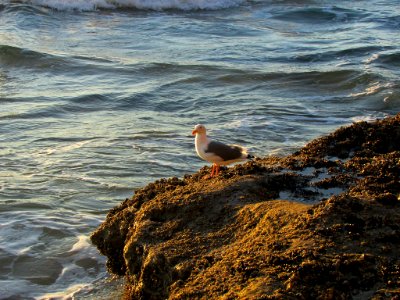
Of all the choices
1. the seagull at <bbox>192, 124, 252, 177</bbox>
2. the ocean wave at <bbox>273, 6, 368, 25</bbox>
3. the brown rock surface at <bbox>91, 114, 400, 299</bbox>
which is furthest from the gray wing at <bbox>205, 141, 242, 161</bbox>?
the ocean wave at <bbox>273, 6, 368, 25</bbox>

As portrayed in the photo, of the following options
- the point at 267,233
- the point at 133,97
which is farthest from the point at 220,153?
the point at 133,97

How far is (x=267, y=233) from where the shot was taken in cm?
432

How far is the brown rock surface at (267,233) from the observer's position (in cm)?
382

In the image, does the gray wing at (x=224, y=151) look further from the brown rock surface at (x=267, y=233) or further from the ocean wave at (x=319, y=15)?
the ocean wave at (x=319, y=15)

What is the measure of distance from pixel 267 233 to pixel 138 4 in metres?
20.4

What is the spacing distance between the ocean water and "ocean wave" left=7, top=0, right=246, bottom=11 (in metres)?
0.08

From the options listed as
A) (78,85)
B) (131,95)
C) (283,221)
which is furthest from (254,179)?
(78,85)

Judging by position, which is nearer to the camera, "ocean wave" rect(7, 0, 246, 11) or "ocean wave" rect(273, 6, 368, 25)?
"ocean wave" rect(273, 6, 368, 25)

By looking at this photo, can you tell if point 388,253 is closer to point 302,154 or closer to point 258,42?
point 302,154

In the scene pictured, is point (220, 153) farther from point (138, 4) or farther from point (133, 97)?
point (138, 4)

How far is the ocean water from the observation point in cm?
689

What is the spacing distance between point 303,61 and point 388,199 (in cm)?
1139

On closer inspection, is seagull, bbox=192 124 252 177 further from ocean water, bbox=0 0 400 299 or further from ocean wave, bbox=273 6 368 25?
ocean wave, bbox=273 6 368 25

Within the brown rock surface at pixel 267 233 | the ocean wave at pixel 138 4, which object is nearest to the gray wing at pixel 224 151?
the brown rock surface at pixel 267 233
